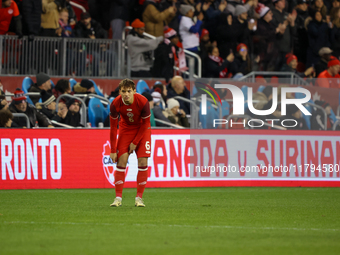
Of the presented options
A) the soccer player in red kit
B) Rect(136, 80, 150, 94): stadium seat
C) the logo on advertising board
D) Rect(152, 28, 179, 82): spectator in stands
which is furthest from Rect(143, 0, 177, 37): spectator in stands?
the soccer player in red kit

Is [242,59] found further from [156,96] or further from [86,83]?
[86,83]

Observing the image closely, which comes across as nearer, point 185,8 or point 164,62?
point 164,62

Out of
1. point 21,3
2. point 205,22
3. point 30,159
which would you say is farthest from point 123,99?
point 205,22

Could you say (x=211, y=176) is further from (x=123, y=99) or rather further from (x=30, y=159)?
(x=123, y=99)

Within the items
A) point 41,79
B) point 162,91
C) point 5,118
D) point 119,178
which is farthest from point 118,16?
point 119,178

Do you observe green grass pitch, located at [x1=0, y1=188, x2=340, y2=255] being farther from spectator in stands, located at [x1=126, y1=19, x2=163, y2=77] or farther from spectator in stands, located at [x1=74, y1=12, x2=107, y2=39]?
spectator in stands, located at [x1=74, y1=12, x2=107, y2=39]

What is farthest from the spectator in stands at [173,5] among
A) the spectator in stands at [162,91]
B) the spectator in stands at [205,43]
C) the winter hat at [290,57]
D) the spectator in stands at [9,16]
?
the spectator in stands at [9,16]

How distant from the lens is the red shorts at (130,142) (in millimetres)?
10227

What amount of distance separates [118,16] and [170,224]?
13.3 m

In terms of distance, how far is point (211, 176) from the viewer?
15672 millimetres

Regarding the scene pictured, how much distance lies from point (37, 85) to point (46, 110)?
3.83ft

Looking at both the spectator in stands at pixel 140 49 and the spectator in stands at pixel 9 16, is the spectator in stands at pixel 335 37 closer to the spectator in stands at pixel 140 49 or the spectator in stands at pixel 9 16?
the spectator in stands at pixel 140 49

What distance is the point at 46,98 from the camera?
16875 mm

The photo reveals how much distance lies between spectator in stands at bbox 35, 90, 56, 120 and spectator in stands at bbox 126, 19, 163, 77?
3884 millimetres
